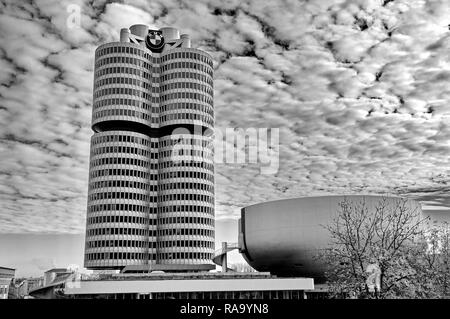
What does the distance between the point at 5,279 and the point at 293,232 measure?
75.7 meters

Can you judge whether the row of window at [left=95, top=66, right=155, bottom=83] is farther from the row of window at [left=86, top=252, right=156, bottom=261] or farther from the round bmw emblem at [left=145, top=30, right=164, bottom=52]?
the row of window at [left=86, top=252, right=156, bottom=261]

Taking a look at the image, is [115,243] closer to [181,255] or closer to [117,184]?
[117,184]

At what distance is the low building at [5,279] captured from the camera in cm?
10903

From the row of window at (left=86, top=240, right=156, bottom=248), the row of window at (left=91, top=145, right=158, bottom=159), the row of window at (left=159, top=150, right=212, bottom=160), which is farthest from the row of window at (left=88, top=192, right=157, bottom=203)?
the row of window at (left=159, top=150, right=212, bottom=160)

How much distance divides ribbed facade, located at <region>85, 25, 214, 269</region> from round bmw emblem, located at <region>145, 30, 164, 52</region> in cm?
681

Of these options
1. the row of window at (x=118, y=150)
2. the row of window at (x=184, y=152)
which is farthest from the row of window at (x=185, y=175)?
the row of window at (x=118, y=150)

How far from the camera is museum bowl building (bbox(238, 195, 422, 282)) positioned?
318ft

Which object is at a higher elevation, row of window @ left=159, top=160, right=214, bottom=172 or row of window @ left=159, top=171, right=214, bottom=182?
row of window @ left=159, top=160, right=214, bottom=172

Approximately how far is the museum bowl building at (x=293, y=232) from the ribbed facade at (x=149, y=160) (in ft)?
173
